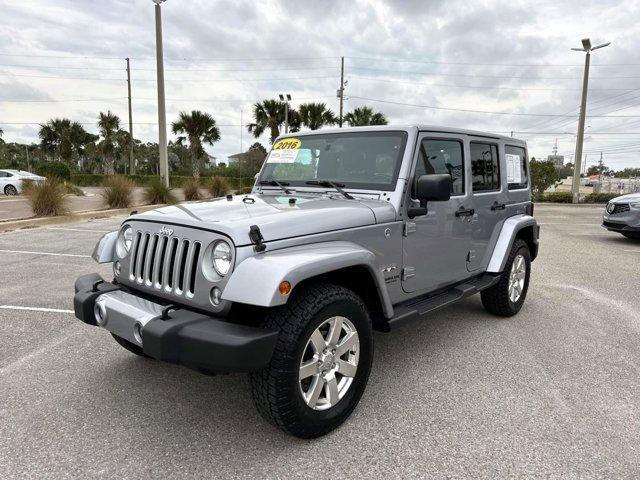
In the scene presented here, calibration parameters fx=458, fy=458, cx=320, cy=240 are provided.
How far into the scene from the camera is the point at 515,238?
15.4 ft

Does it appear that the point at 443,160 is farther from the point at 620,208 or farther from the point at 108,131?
the point at 108,131

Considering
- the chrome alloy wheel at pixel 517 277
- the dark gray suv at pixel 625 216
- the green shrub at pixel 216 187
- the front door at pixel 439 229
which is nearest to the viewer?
the front door at pixel 439 229

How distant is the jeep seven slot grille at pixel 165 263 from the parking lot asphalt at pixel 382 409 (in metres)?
0.84

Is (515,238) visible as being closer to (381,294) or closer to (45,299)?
(381,294)

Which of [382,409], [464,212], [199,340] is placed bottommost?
[382,409]

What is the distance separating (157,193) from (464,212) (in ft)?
47.9

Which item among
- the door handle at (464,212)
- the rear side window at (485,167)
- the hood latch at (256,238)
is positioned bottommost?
the hood latch at (256,238)

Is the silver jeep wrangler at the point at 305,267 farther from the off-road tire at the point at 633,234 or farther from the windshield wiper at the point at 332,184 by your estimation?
the off-road tire at the point at 633,234

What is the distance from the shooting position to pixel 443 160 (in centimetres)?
371

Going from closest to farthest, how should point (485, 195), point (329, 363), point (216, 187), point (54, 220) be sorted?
point (329, 363) → point (485, 195) → point (54, 220) → point (216, 187)

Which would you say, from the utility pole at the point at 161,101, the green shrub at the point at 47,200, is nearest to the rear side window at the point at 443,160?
the green shrub at the point at 47,200

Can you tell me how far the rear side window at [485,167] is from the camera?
4.11 meters

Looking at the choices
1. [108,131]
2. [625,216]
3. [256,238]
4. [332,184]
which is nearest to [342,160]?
[332,184]

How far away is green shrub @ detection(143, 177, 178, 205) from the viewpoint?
650 inches
